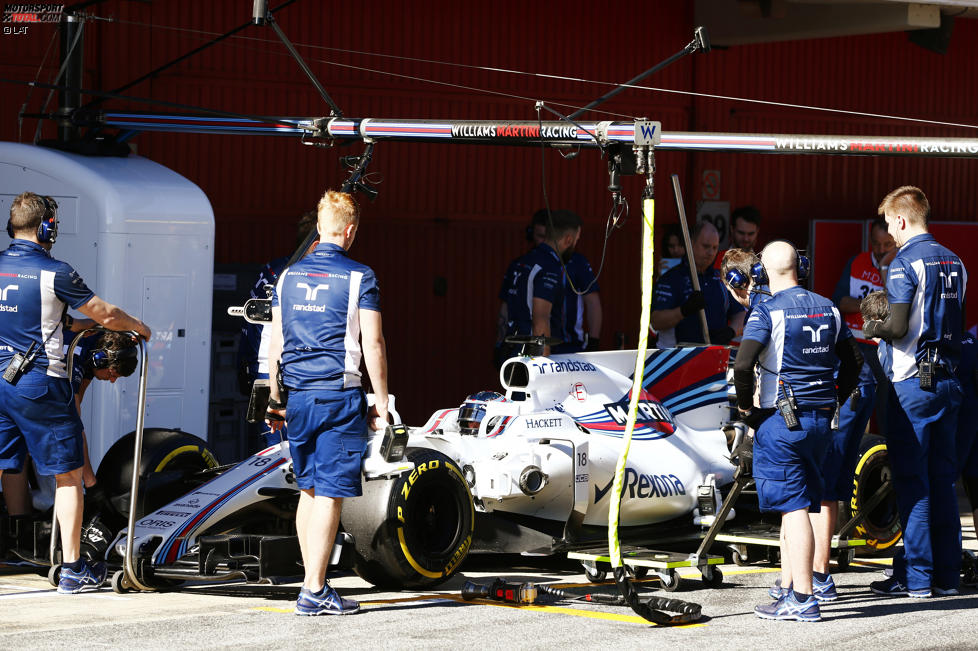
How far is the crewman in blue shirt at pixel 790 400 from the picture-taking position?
7559 mm

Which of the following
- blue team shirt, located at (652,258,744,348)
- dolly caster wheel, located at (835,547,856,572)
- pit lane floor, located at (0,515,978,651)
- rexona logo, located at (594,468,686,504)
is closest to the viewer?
pit lane floor, located at (0,515,978,651)

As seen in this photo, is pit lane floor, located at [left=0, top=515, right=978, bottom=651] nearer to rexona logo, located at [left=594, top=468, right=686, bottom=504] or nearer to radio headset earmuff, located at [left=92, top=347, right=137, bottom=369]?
rexona logo, located at [left=594, top=468, right=686, bottom=504]

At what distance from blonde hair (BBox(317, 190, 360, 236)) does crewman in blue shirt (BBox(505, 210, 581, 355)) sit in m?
3.63

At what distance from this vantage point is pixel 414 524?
8180 millimetres

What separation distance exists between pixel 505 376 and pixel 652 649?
2.75 meters

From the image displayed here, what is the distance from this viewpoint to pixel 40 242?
810cm

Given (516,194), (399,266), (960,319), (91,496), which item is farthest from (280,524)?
(516,194)

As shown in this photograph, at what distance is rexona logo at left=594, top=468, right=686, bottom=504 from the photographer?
29.7ft

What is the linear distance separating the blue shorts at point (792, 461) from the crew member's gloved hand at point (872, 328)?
0.90m

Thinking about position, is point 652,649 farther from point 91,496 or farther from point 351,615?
point 91,496

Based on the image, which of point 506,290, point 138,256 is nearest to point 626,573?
point 138,256

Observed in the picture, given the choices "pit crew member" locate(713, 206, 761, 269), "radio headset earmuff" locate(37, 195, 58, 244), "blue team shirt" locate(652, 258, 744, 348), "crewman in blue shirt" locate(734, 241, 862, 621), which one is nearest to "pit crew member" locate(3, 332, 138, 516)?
"radio headset earmuff" locate(37, 195, 58, 244)

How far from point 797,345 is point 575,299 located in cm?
434

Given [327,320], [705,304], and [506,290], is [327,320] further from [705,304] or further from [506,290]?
[705,304]
